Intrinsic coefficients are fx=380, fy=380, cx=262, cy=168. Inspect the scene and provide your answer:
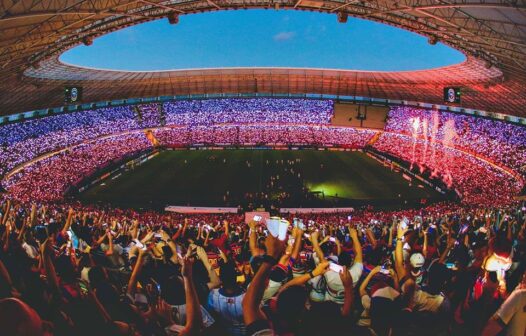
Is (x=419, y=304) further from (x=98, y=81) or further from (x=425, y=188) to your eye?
(x=98, y=81)

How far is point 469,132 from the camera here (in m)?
52.3

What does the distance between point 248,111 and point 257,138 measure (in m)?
8.30

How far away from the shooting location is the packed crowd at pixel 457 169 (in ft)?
Answer: 107

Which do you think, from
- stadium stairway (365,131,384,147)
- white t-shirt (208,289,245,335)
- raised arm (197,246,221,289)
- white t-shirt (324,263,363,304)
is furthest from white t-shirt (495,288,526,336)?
stadium stairway (365,131,384,147)

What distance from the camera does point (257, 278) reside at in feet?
10.00

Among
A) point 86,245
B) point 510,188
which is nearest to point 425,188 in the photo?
point 510,188

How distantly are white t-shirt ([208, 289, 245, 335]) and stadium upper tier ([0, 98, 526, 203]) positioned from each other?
104 ft

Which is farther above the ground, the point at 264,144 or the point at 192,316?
the point at 192,316

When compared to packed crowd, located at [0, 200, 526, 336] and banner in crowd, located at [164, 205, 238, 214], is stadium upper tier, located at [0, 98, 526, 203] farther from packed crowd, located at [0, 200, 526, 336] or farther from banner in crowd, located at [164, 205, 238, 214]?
packed crowd, located at [0, 200, 526, 336]

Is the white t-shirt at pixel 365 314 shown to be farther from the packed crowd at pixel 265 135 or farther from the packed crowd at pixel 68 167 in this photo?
the packed crowd at pixel 265 135

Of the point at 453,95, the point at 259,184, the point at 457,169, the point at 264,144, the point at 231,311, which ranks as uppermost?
the point at 231,311

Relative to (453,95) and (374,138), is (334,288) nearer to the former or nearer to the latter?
(453,95)

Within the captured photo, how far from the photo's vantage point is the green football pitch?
1298 inches

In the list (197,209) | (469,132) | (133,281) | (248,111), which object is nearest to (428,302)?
(133,281)
